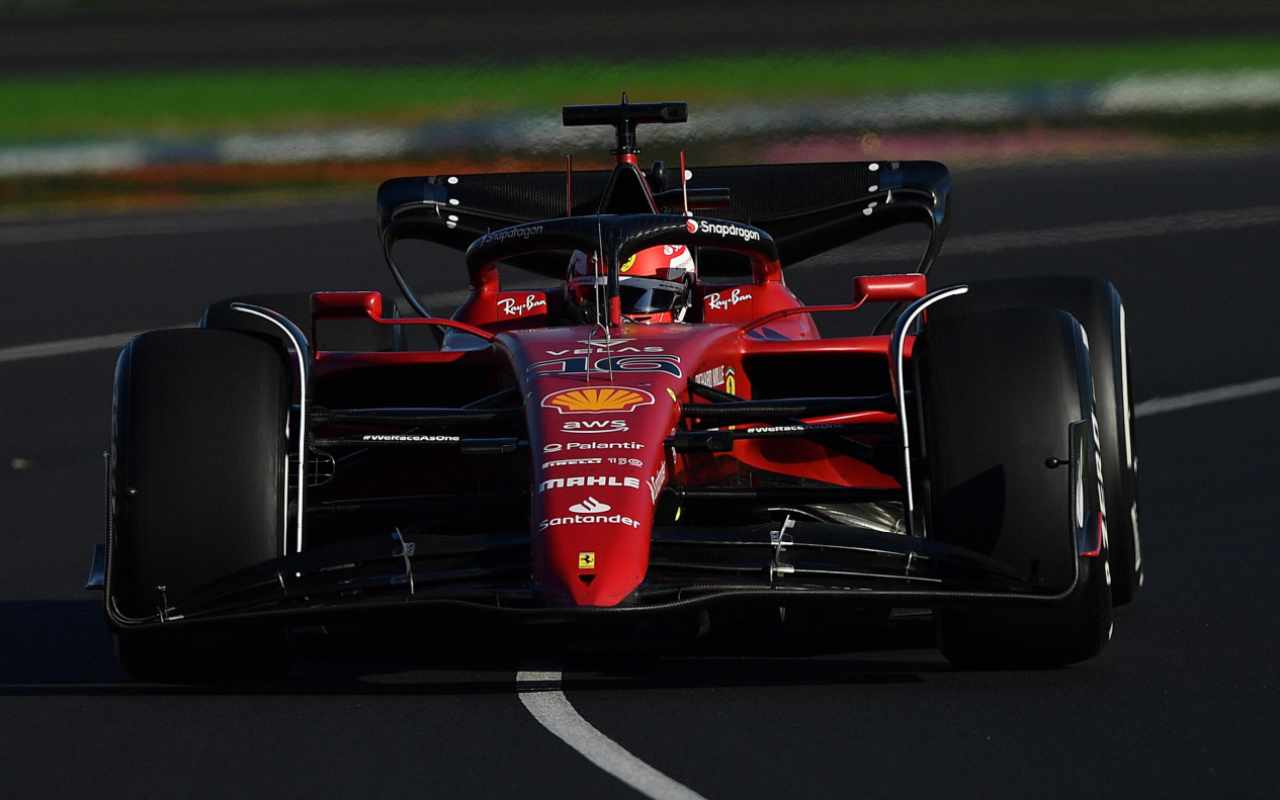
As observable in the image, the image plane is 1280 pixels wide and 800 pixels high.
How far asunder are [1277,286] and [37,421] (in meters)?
8.42

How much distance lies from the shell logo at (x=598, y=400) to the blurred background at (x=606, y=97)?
15.9m

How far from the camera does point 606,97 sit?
87.8 ft

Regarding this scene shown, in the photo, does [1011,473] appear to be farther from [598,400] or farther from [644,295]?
[644,295]

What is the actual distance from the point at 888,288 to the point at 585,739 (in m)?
2.99

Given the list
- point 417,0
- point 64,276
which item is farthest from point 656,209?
point 417,0

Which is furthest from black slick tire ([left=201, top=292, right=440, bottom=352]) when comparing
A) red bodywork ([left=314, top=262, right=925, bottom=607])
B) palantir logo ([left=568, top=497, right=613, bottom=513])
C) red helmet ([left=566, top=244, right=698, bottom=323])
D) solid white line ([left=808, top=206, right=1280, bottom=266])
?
solid white line ([left=808, top=206, right=1280, bottom=266])

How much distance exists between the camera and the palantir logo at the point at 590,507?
720 cm

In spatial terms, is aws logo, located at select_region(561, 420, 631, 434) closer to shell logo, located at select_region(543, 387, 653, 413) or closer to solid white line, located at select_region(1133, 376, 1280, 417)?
shell logo, located at select_region(543, 387, 653, 413)

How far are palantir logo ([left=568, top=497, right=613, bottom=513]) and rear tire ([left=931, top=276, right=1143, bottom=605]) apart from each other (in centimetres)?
135

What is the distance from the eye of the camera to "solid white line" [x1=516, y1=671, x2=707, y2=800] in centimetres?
625

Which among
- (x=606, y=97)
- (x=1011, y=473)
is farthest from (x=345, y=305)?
(x=606, y=97)

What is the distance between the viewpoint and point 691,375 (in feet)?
26.9

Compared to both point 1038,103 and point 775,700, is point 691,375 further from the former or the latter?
point 1038,103

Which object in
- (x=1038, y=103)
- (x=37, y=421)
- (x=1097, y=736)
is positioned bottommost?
(x=1097, y=736)
